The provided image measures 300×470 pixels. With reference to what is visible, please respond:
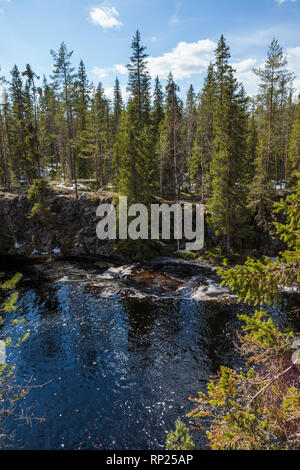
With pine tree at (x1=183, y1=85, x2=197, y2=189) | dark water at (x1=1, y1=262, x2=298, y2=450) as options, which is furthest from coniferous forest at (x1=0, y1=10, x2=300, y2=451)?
pine tree at (x1=183, y1=85, x2=197, y2=189)

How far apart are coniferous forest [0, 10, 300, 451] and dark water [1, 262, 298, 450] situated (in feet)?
0.21

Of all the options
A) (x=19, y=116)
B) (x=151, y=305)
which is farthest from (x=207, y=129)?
(x=19, y=116)

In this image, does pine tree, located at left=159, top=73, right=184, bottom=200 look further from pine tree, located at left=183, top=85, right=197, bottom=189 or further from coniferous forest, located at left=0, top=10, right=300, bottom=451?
pine tree, located at left=183, top=85, right=197, bottom=189

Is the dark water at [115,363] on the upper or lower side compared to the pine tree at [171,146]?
lower

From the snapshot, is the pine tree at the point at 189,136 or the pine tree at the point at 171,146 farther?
the pine tree at the point at 189,136

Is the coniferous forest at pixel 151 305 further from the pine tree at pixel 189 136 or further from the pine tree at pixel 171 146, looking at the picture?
the pine tree at pixel 189 136

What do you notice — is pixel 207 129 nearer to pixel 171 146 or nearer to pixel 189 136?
pixel 171 146

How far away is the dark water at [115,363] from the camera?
8.82 m
